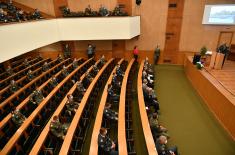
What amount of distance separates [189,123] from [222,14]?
149 inches

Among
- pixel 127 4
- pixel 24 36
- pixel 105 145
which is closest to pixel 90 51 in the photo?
pixel 127 4

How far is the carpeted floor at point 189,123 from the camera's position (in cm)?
278

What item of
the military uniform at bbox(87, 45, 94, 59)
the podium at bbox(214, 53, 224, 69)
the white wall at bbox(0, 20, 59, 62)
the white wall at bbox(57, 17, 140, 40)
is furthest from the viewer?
the military uniform at bbox(87, 45, 94, 59)

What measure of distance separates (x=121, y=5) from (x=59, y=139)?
188 inches

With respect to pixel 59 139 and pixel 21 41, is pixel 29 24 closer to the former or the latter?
pixel 21 41

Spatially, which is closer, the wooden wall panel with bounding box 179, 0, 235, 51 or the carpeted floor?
the carpeted floor

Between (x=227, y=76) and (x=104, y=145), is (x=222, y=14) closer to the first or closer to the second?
(x=227, y=76)

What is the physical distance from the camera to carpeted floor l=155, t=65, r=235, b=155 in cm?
278

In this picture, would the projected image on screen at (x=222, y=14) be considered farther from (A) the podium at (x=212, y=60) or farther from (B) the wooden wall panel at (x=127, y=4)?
(B) the wooden wall panel at (x=127, y=4)

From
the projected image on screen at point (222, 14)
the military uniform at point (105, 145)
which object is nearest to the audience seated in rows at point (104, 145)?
the military uniform at point (105, 145)

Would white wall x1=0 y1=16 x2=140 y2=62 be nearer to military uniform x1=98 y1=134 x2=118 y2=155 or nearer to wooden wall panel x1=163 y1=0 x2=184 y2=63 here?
wooden wall panel x1=163 y1=0 x2=184 y2=63

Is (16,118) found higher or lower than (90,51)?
lower

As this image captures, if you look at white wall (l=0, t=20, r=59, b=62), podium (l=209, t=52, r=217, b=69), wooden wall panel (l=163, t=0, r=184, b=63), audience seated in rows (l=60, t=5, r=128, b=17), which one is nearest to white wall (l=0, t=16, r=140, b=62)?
white wall (l=0, t=20, r=59, b=62)

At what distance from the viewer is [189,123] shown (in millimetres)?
3320
